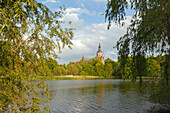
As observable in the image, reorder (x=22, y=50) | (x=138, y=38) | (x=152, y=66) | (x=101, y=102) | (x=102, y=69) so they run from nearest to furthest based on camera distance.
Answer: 1. (x=22, y=50)
2. (x=138, y=38)
3. (x=152, y=66)
4. (x=101, y=102)
5. (x=102, y=69)

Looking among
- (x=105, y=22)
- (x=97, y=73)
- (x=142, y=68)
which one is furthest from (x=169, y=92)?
(x=97, y=73)

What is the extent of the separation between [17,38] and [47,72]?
980 mm

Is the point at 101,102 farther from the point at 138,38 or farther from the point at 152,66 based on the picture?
the point at 138,38

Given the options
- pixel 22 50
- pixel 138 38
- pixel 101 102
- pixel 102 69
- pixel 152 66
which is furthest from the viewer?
pixel 102 69

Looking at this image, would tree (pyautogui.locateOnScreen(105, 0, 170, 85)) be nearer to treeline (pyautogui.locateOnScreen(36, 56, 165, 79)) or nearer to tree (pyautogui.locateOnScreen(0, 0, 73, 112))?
treeline (pyautogui.locateOnScreen(36, 56, 165, 79))

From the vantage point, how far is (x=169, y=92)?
9828 mm

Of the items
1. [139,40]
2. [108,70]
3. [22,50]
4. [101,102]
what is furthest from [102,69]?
[22,50]

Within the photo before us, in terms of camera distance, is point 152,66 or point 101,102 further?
point 101,102

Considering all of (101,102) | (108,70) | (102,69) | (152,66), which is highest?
(102,69)

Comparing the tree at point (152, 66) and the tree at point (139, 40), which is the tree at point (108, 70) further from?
the tree at point (139, 40)

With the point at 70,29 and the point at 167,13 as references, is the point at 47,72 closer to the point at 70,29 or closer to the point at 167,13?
the point at 70,29

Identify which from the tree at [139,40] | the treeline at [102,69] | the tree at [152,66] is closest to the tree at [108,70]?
the treeline at [102,69]

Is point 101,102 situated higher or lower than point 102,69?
lower

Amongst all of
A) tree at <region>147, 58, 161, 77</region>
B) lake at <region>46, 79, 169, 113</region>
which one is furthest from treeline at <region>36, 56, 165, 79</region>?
lake at <region>46, 79, 169, 113</region>
